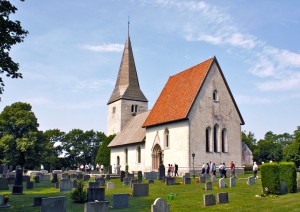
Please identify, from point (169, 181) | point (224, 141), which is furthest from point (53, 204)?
point (224, 141)

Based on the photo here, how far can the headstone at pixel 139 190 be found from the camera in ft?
57.8

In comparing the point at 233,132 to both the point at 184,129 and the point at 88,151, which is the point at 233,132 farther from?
the point at 88,151

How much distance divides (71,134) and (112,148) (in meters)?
38.4

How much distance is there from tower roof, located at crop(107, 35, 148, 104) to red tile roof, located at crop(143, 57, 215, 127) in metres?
14.2

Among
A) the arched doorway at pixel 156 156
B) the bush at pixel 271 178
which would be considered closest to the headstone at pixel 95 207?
the bush at pixel 271 178

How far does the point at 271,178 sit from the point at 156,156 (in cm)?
2243

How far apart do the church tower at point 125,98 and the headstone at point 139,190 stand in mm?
36291

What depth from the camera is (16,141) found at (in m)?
49.2

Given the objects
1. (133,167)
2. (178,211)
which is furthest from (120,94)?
(178,211)

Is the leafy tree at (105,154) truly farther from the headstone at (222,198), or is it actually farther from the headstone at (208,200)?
the headstone at (208,200)

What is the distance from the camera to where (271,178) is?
17359 millimetres

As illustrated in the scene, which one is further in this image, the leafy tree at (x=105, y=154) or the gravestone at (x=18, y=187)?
the leafy tree at (x=105, y=154)

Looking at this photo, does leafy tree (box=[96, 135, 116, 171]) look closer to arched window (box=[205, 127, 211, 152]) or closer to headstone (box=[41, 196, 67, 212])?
arched window (box=[205, 127, 211, 152])

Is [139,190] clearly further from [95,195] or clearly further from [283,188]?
[283,188]
